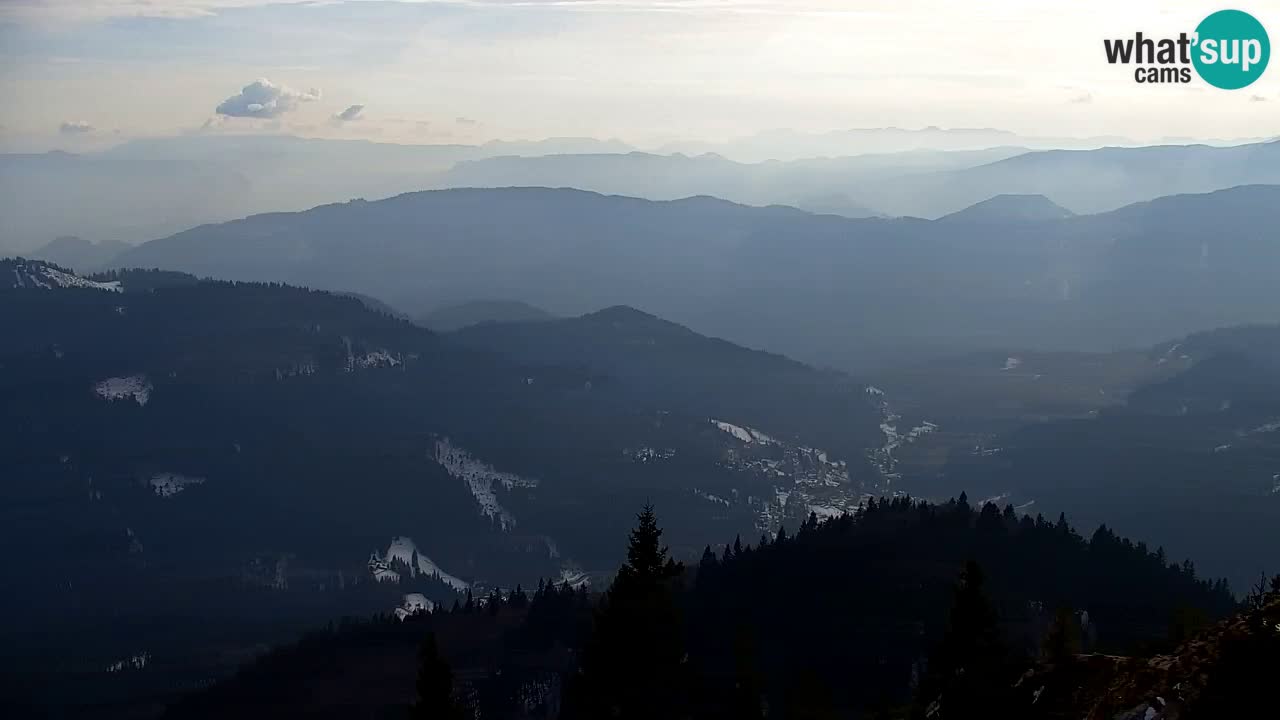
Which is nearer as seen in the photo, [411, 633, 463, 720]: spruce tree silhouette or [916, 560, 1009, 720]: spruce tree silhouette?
[916, 560, 1009, 720]: spruce tree silhouette

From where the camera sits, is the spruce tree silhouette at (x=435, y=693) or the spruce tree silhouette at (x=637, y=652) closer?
the spruce tree silhouette at (x=637, y=652)

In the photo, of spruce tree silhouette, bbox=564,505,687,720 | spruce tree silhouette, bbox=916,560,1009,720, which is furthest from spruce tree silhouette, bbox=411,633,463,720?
spruce tree silhouette, bbox=916,560,1009,720

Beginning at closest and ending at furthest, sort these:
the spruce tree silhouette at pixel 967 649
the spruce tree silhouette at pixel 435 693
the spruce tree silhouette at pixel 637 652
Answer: the spruce tree silhouette at pixel 637 652
the spruce tree silhouette at pixel 967 649
the spruce tree silhouette at pixel 435 693

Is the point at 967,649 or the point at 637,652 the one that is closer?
the point at 637,652

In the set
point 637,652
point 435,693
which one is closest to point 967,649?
point 637,652

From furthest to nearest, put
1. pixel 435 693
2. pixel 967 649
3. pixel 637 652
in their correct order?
pixel 967 649
pixel 435 693
pixel 637 652

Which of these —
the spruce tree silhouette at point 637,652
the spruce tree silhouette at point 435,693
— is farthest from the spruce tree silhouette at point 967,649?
the spruce tree silhouette at point 435,693

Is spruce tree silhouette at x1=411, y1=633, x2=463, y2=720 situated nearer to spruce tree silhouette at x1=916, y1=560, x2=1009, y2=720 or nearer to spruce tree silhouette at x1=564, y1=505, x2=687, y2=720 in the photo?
spruce tree silhouette at x1=564, y1=505, x2=687, y2=720

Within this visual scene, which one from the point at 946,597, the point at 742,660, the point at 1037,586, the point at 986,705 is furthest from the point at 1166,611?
the point at 986,705

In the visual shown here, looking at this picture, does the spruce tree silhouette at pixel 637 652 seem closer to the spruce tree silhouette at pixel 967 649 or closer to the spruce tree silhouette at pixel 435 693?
the spruce tree silhouette at pixel 435 693

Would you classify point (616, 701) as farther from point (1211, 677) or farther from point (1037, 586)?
A: point (1037, 586)

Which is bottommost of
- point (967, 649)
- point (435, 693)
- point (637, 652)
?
point (967, 649)

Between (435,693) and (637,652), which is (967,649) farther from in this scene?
(435,693)
